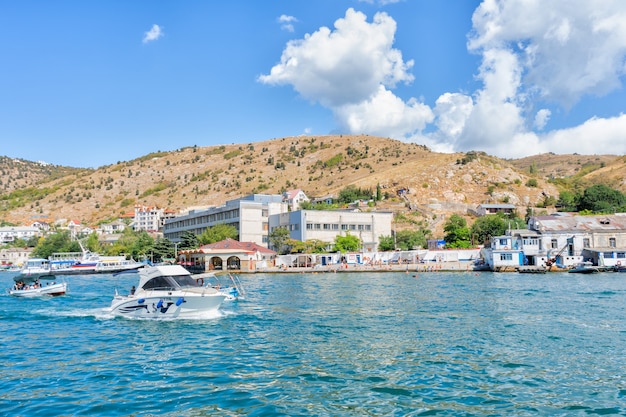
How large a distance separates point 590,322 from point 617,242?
54.7 meters

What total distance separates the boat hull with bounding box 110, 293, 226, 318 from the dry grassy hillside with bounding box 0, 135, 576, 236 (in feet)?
271

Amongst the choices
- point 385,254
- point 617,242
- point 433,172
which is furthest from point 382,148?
point 617,242

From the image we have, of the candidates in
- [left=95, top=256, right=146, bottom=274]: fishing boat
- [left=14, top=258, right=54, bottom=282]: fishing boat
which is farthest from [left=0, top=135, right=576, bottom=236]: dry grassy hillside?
[left=14, top=258, right=54, bottom=282]: fishing boat

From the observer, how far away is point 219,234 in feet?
309

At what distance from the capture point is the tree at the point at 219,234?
93.7 m

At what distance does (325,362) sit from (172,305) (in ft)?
38.4

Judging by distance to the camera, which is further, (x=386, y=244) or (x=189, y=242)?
(x=189, y=242)

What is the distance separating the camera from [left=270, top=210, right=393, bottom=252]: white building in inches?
3529

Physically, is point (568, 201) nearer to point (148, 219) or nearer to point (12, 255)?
point (148, 219)

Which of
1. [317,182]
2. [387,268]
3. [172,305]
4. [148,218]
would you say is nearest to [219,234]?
[387,268]

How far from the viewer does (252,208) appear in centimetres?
9869

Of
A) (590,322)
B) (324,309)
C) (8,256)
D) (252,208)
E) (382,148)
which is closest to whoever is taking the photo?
(590,322)

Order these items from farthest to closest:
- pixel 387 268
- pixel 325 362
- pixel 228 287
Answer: pixel 387 268 → pixel 228 287 → pixel 325 362

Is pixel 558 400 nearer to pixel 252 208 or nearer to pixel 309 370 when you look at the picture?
pixel 309 370
